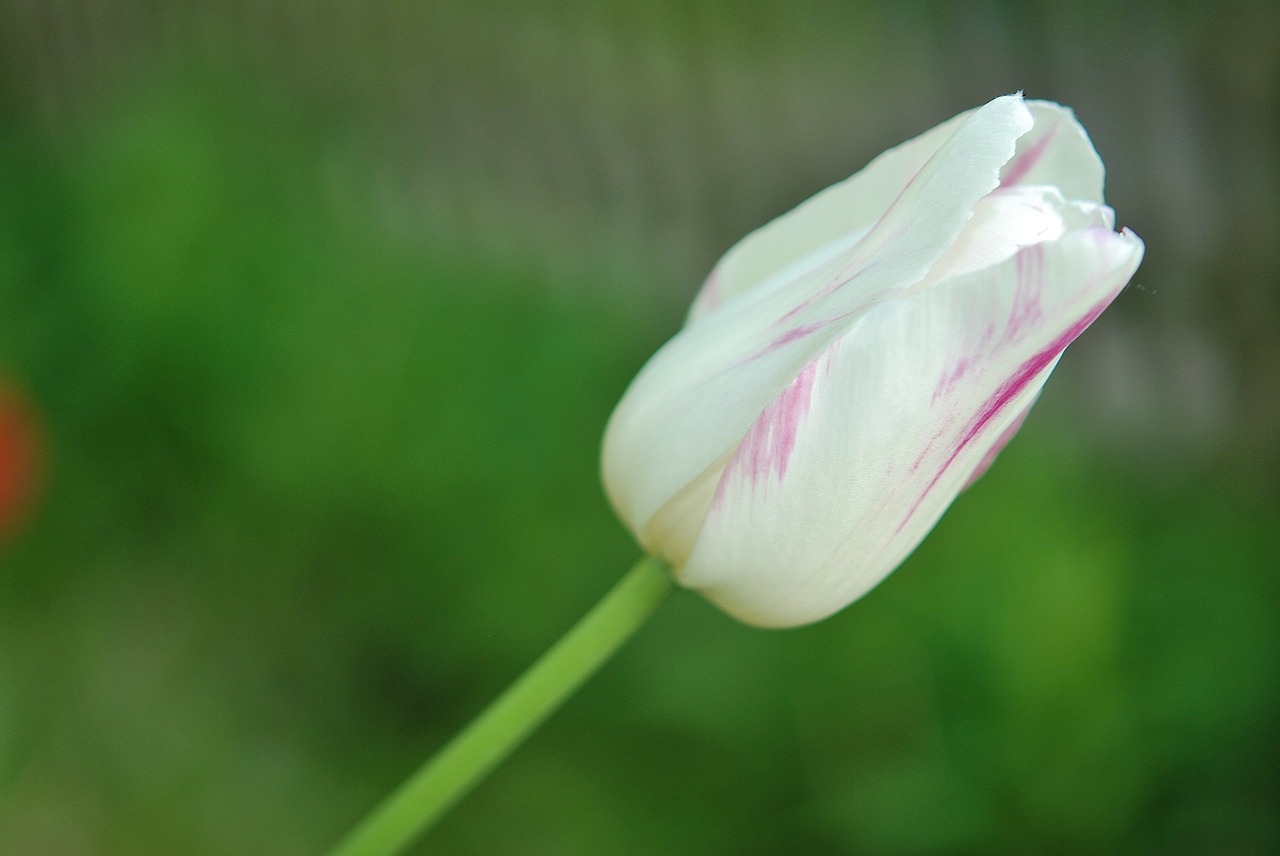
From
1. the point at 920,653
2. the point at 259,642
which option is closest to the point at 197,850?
the point at 259,642

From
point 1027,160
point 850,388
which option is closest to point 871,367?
point 850,388

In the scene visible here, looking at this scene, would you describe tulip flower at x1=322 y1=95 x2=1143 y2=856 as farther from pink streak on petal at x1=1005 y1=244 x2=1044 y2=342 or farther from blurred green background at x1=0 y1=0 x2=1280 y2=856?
blurred green background at x1=0 y1=0 x2=1280 y2=856

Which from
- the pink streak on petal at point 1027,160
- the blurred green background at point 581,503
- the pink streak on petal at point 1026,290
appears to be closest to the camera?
the pink streak on petal at point 1026,290

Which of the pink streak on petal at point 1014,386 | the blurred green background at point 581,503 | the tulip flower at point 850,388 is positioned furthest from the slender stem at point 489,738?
the blurred green background at point 581,503

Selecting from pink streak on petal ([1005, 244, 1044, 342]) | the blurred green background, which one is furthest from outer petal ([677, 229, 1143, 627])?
the blurred green background

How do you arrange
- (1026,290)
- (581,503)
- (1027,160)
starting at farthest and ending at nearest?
1. (581,503)
2. (1027,160)
3. (1026,290)

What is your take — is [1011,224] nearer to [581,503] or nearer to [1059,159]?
[1059,159]


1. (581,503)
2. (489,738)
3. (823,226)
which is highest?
(823,226)

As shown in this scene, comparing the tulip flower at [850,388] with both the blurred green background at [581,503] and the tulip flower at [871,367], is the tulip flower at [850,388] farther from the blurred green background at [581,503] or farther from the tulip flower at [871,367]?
the blurred green background at [581,503]

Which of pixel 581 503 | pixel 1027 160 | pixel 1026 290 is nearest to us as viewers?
pixel 1026 290
